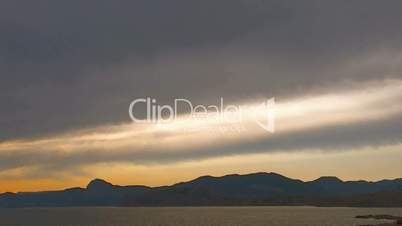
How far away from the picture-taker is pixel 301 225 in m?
199

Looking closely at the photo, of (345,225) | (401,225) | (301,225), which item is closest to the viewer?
(401,225)

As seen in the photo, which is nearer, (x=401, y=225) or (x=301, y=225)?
(x=401, y=225)

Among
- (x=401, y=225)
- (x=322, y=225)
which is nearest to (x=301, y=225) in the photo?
(x=322, y=225)

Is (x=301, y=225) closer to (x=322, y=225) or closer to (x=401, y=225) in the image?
(x=322, y=225)

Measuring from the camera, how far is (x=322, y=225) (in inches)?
7559

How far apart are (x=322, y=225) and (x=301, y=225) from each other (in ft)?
31.1

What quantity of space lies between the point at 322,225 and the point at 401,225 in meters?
57.8

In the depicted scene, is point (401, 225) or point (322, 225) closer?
point (401, 225)

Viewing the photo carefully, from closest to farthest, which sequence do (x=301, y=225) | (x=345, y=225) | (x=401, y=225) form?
(x=401, y=225), (x=345, y=225), (x=301, y=225)

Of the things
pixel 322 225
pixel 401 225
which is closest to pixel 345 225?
pixel 322 225

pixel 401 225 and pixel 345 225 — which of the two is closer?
pixel 401 225

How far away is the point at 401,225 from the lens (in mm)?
135750

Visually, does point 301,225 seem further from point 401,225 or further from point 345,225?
point 401,225

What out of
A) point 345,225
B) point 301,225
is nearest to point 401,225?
point 345,225
